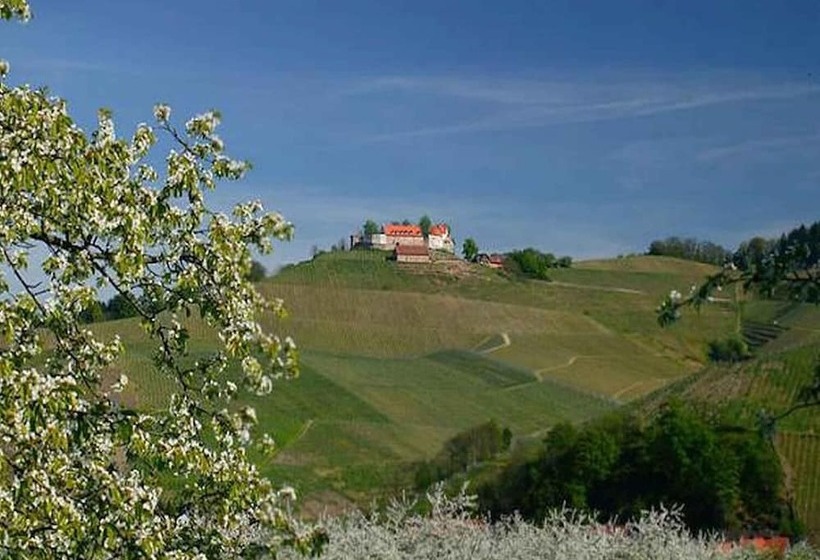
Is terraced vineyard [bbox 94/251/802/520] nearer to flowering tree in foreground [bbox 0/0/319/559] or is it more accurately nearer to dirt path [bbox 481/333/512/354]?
dirt path [bbox 481/333/512/354]

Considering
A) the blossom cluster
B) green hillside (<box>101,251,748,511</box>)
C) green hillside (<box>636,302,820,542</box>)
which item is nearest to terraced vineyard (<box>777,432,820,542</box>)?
green hillside (<box>636,302,820,542</box>)

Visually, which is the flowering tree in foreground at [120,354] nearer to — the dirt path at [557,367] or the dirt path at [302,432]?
the dirt path at [302,432]

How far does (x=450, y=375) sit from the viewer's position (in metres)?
76.2

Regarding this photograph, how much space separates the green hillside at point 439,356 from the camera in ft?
196

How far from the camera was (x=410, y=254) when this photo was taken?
10969 centimetres

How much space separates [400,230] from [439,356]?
44499 mm

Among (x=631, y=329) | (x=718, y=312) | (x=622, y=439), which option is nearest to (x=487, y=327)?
(x=631, y=329)

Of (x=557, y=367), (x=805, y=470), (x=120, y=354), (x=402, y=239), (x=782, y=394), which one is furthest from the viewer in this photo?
(x=402, y=239)

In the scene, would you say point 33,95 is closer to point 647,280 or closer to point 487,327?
point 487,327

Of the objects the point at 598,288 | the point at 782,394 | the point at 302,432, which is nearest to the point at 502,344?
the point at 598,288

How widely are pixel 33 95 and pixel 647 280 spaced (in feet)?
370

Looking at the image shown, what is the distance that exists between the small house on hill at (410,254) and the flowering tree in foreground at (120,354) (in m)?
100

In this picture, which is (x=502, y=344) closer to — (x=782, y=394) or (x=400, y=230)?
(x=782, y=394)

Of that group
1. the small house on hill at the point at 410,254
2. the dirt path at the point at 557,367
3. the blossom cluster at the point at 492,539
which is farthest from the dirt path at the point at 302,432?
the small house on hill at the point at 410,254
